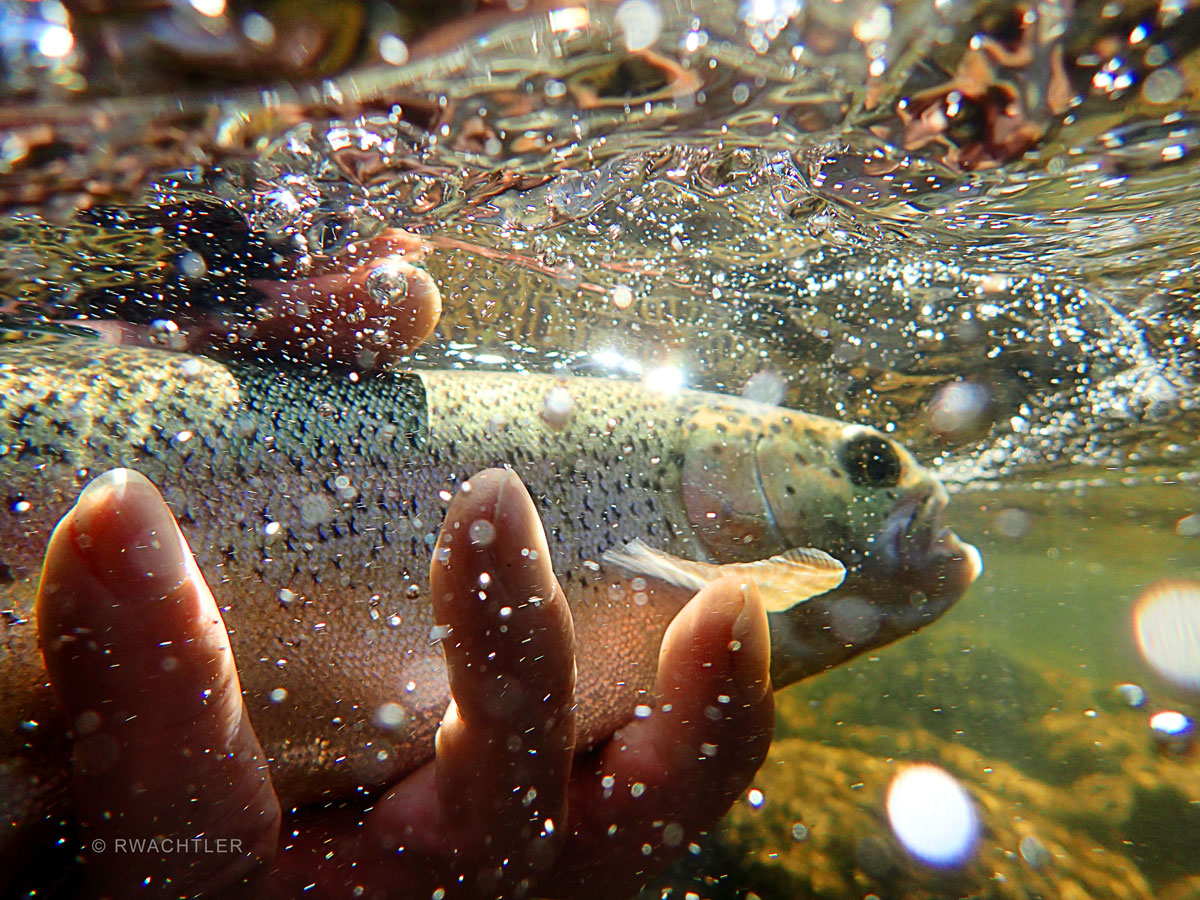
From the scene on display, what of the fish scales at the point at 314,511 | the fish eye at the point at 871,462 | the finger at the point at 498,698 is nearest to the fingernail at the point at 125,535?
the fish scales at the point at 314,511

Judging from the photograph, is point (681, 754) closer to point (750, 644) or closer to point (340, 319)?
point (750, 644)

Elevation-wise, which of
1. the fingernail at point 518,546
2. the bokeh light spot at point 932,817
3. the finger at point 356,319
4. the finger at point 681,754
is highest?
the finger at point 356,319

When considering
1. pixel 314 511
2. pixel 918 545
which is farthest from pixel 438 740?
pixel 918 545

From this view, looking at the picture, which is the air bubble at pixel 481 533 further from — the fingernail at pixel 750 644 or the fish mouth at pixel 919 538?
the fish mouth at pixel 919 538

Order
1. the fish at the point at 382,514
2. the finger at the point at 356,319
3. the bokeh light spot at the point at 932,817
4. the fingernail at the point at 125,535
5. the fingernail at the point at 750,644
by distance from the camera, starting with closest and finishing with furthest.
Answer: the fingernail at the point at 125,535 < the fish at the point at 382,514 < the fingernail at the point at 750,644 < the finger at the point at 356,319 < the bokeh light spot at the point at 932,817

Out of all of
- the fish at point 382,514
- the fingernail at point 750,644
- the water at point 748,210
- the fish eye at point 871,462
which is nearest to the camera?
the fish at point 382,514

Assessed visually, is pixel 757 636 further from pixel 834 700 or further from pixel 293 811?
pixel 834 700
